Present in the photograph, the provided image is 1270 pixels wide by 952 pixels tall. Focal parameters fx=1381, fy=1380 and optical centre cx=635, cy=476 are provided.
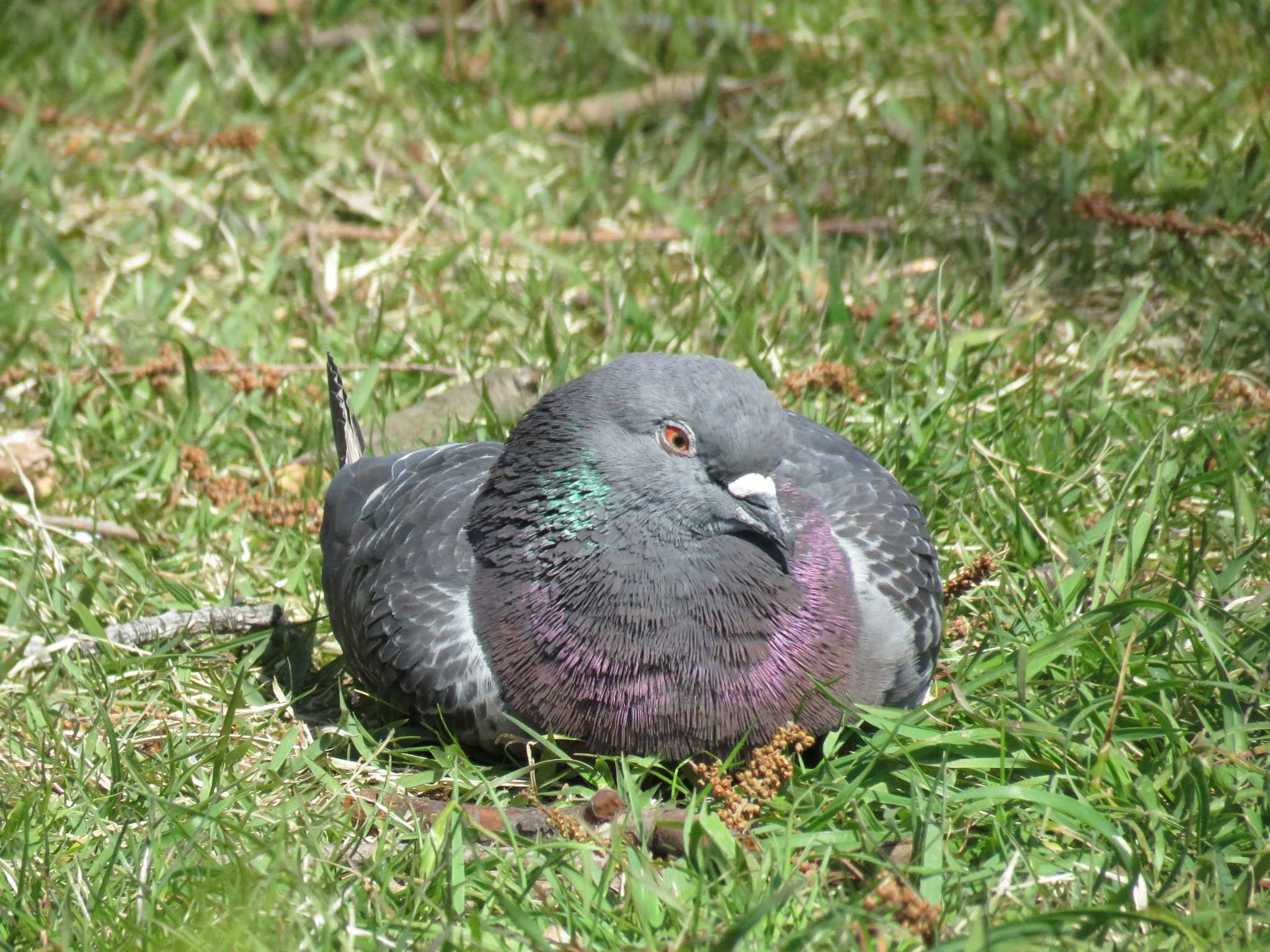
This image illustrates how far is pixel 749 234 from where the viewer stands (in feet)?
20.3

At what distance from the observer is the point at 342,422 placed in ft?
15.2

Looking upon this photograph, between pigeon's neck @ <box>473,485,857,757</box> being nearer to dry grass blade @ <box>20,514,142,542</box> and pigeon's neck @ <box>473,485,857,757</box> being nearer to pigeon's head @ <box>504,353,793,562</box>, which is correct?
pigeon's head @ <box>504,353,793,562</box>

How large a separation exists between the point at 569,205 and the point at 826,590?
3.45m

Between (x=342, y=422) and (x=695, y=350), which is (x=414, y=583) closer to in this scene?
(x=342, y=422)

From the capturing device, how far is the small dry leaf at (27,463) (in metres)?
4.98

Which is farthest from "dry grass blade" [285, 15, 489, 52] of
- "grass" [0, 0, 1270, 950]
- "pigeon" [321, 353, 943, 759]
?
"pigeon" [321, 353, 943, 759]

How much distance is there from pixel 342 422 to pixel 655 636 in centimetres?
168

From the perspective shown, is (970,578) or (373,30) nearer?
(970,578)

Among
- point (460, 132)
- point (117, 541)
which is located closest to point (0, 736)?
point (117, 541)

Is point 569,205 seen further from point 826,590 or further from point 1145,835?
point 1145,835

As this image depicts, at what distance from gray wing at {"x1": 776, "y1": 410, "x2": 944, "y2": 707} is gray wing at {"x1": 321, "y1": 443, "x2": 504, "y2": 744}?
94cm

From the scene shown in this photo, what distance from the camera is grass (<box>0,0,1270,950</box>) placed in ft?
10.3

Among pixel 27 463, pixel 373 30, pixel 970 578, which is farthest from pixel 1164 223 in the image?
pixel 373 30

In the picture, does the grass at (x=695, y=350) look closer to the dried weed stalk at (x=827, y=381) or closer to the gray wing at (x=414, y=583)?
the dried weed stalk at (x=827, y=381)
